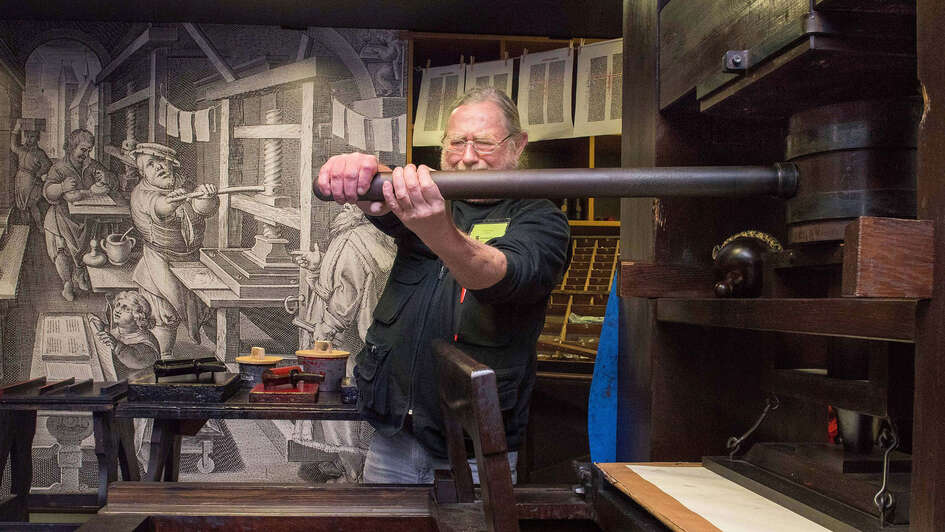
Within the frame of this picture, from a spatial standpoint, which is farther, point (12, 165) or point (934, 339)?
point (12, 165)

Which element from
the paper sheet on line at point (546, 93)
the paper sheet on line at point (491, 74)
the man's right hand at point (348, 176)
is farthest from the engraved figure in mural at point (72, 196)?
the man's right hand at point (348, 176)

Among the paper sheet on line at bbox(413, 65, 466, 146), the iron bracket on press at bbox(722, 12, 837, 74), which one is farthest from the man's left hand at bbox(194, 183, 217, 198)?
the iron bracket on press at bbox(722, 12, 837, 74)

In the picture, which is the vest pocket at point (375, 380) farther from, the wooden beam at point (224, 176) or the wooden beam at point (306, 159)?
the wooden beam at point (224, 176)

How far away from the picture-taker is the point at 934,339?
20.9 inches

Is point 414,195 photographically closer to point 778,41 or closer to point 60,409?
point 778,41

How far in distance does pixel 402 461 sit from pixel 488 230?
557 mm

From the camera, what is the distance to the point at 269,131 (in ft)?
14.3

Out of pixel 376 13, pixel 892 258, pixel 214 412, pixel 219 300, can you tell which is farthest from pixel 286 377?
pixel 892 258

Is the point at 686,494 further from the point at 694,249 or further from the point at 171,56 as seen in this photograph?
the point at 171,56

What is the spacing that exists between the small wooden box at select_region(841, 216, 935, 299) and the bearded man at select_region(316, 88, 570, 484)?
88 cm

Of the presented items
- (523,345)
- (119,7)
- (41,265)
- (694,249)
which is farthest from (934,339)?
(41,265)

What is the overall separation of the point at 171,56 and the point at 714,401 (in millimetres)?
4022

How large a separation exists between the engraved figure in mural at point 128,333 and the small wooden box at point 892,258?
4.35 metres

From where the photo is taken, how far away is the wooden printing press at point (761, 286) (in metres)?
0.55
